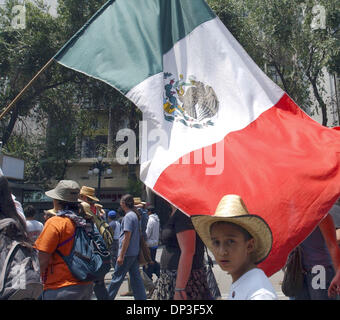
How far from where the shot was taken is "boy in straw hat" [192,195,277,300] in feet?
7.57

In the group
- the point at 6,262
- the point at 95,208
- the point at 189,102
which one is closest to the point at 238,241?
the point at 6,262

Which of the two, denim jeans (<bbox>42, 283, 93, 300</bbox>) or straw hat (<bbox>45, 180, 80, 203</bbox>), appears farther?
straw hat (<bbox>45, 180, 80, 203</bbox>)

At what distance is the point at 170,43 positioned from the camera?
4898mm

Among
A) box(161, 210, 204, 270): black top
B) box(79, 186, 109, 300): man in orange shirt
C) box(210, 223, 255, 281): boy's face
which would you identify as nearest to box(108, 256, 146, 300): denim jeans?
box(79, 186, 109, 300): man in orange shirt

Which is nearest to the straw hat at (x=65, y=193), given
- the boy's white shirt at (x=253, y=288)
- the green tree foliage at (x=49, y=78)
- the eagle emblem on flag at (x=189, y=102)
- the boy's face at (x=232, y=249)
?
the eagle emblem on flag at (x=189, y=102)

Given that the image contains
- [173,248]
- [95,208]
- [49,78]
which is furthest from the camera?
[49,78]

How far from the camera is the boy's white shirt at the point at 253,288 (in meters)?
2.15

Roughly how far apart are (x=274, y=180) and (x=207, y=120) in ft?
3.31

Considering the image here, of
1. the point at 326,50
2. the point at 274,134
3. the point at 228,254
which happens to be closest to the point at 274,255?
the point at 228,254

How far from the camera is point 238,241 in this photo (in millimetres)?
2371

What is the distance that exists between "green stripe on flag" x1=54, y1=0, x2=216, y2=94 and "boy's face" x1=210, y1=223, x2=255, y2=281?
241cm

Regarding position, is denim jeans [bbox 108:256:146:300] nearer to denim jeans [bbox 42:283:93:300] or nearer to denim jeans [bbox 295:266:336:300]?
denim jeans [bbox 42:283:93:300]

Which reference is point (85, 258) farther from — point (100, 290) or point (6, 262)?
point (100, 290)

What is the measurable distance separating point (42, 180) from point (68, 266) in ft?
77.8
